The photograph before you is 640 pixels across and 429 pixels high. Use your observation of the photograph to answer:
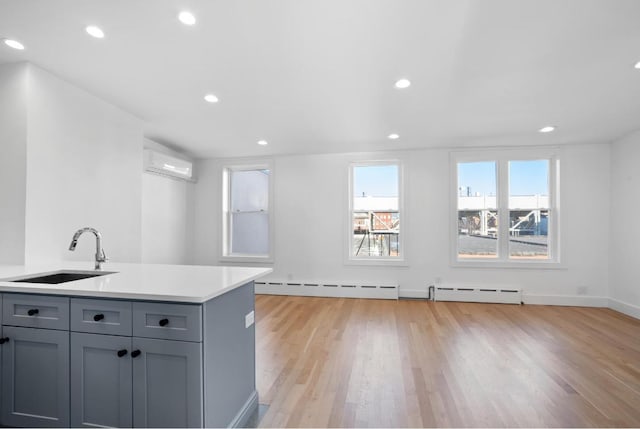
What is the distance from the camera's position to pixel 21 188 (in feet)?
8.23

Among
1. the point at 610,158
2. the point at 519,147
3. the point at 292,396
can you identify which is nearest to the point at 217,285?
the point at 292,396

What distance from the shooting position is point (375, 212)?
529cm

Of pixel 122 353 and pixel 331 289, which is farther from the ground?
pixel 122 353

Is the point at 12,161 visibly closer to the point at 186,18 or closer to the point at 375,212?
the point at 186,18

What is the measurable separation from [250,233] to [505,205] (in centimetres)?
457

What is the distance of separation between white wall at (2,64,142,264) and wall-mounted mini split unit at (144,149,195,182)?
0.59m

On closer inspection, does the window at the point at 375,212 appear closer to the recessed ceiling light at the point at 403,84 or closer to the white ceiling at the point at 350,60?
the white ceiling at the point at 350,60

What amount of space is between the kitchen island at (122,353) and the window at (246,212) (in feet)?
12.8

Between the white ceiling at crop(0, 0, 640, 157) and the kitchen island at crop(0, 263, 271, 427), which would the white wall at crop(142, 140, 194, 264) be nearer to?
the white ceiling at crop(0, 0, 640, 157)

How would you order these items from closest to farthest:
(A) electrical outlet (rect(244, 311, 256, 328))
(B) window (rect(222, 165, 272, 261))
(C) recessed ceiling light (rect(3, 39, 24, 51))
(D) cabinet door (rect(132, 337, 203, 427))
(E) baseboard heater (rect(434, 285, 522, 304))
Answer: (D) cabinet door (rect(132, 337, 203, 427)) → (A) electrical outlet (rect(244, 311, 256, 328)) → (C) recessed ceiling light (rect(3, 39, 24, 51)) → (E) baseboard heater (rect(434, 285, 522, 304)) → (B) window (rect(222, 165, 272, 261))

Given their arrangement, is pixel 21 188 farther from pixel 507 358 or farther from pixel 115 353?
pixel 507 358

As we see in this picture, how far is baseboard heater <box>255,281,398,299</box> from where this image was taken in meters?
4.95

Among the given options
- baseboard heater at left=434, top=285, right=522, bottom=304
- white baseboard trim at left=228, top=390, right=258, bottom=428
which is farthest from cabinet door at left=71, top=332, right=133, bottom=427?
baseboard heater at left=434, top=285, right=522, bottom=304

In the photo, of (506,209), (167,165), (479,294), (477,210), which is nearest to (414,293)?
(479,294)
